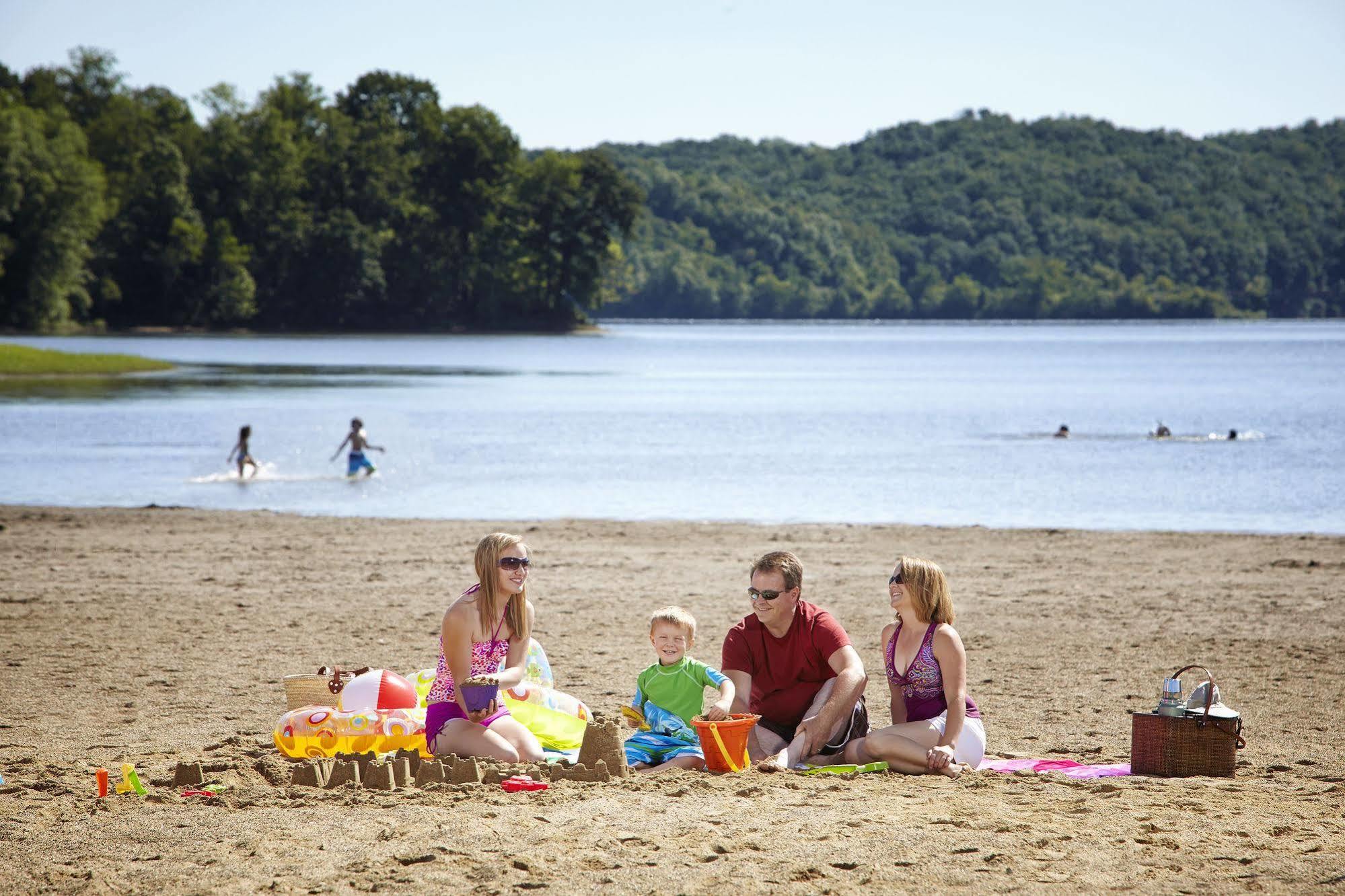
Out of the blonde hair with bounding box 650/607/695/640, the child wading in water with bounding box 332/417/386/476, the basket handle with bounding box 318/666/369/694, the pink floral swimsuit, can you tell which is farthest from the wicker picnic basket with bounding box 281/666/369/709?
the child wading in water with bounding box 332/417/386/476

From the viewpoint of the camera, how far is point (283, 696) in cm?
884

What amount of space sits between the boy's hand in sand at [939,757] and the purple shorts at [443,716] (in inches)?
80.0

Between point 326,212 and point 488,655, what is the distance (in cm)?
11152

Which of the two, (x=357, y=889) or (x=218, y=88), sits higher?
(x=218, y=88)

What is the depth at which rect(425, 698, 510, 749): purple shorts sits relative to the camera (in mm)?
6871

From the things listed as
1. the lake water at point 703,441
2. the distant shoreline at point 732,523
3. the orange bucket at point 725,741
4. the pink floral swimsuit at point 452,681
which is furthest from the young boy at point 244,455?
the orange bucket at point 725,741

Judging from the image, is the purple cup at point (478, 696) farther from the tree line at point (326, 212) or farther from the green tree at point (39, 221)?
the tree line at point (326, 212)

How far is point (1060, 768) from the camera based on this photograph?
6902mm

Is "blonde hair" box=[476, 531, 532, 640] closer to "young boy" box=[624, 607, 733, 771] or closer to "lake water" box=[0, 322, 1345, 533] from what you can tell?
"young boy" box=[624, 607, 733, 771]

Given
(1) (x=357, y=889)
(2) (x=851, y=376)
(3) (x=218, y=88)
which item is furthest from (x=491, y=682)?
(3) (x=218, y=88)

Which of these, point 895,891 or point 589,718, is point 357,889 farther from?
point 589,718

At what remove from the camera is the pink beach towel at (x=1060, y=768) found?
6766 millimetres

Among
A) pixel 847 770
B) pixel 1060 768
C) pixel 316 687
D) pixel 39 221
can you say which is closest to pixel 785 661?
pixel 847 770

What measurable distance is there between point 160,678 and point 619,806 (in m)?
4.62
